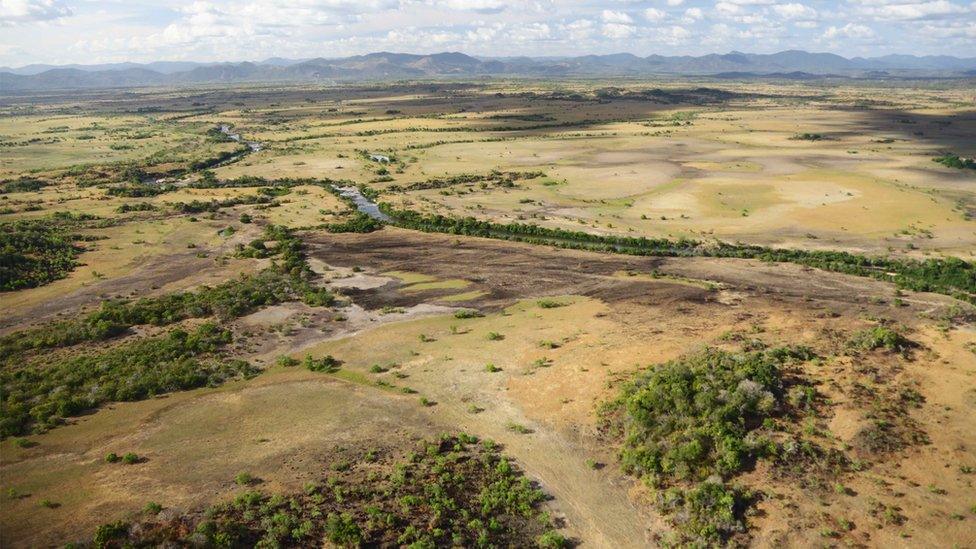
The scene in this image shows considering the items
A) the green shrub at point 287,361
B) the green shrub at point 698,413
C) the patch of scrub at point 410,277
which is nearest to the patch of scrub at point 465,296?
the patch of scrub at point 410,277

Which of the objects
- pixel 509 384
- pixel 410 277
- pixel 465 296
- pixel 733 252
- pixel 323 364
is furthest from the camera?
pixel 733 252

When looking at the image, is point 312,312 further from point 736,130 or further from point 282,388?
point 736,130

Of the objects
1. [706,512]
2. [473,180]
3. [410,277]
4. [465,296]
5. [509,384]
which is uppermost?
[473,180]

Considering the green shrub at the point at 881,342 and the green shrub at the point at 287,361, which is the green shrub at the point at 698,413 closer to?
the green shrub at the point at 881,342

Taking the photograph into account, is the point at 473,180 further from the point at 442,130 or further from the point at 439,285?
the point at 442,130

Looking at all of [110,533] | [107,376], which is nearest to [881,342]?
[110,533]

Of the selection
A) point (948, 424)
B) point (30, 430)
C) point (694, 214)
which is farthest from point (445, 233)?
point (948, 424)
